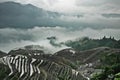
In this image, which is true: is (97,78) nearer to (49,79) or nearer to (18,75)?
(49,79)

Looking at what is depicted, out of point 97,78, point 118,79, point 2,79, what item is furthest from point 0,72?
point 118,79

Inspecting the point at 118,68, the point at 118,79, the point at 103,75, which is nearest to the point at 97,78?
the point at 103,75

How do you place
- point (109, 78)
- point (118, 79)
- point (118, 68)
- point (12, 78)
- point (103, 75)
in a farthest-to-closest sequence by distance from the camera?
point (12, 78), point (118, 68), point (103, 75), point (109, 78), point (118, 79)

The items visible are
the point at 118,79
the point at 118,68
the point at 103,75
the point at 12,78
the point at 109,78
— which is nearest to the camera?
the point at 118,79

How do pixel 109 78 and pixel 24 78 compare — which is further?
pixel 24 78

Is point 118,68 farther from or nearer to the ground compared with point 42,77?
farther from the ground

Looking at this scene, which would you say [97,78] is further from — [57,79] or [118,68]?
[57,79]

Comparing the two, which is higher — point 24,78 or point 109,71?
point 109,71

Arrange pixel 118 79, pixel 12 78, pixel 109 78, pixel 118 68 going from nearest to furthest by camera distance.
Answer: pixel 118 79, pixel 109 78, pixel 118 68, pixel 12 78

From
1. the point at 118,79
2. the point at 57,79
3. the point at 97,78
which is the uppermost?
the point at 118,79
